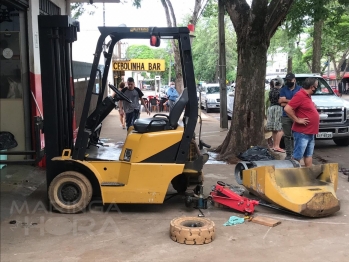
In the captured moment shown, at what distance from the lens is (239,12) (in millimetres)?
8984

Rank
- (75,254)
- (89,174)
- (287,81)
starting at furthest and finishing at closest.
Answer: (287,81) → (89,174) → (75,254)

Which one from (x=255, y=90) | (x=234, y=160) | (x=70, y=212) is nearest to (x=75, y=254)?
(x=70, y=212)

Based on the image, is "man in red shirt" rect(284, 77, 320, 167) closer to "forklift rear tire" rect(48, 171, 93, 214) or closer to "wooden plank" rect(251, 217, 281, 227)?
"wooden plank" rect(251, 217, 281, 227)

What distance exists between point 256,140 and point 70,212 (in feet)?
15.8

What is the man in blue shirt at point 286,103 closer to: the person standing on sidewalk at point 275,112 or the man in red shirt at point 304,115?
the person standing on sidewalk at point 275,112

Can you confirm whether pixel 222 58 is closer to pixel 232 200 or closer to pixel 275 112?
pixel 275 112

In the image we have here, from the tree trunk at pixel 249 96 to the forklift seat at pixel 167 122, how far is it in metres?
3.72

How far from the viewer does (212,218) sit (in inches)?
216

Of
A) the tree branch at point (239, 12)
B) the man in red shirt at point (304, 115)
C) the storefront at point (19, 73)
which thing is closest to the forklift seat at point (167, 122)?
the man in red shirt at point (304, 115)

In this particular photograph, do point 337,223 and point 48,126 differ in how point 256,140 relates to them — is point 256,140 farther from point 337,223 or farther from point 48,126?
point 48,126

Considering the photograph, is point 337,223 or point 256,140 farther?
point 256,140

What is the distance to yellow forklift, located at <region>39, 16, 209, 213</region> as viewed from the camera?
5453 millimetres

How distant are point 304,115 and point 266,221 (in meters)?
2.22

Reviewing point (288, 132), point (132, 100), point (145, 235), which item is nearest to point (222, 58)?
point (132, 100)
